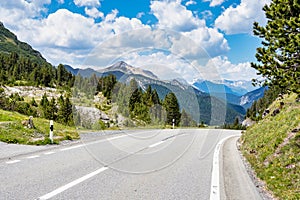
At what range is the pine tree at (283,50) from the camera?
29.4 ft

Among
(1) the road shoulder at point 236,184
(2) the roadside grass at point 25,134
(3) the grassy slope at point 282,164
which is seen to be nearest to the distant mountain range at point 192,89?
(1) the road shoulder at point 236,184

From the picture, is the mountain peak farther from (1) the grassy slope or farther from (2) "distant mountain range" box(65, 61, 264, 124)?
(1) the grassy slope

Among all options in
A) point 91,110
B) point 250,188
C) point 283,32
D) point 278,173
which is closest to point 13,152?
point 91,110

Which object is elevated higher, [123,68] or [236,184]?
[123,68]

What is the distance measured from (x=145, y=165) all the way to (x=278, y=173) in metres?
3.77

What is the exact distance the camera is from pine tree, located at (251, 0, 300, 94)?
8.95 metres

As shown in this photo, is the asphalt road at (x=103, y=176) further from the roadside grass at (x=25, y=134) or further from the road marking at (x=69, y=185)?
the roadside grass at (x=25, y=134)

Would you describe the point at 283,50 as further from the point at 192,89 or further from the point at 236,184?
the point at 236,184

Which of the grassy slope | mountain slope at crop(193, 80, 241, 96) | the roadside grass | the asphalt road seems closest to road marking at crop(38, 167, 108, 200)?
the asphalt road

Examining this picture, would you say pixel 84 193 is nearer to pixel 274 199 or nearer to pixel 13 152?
pixel 274 199

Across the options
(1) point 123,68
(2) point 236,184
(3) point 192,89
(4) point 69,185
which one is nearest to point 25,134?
(1) point 123,68

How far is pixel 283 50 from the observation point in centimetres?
1006

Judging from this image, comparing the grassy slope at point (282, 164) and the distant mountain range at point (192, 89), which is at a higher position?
the distant mountain range at point (192, 89)

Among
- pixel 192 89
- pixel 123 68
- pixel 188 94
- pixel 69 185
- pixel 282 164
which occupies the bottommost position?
pixel 69 185
